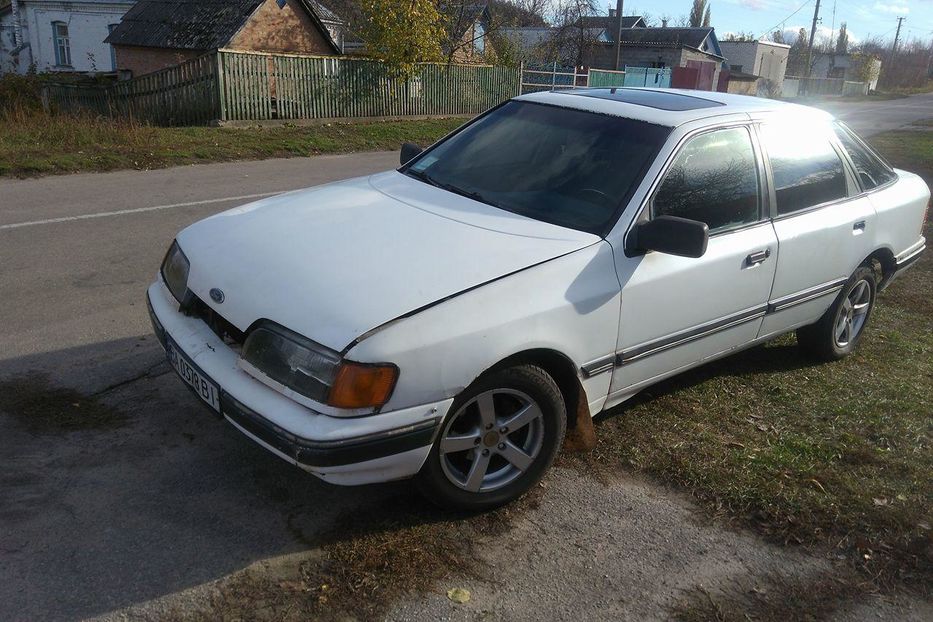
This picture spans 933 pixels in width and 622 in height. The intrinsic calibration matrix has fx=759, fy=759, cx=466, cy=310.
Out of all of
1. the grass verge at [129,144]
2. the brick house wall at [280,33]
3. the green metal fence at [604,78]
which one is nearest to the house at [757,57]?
the green metal fence at [604,78]

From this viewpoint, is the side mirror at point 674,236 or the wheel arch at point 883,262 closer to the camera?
the side mirror at point 674,236

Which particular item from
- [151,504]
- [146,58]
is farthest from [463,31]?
[151,504]

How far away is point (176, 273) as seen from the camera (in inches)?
143

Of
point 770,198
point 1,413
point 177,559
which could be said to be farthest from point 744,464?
point 1,413

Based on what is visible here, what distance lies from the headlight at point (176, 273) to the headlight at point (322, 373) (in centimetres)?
85

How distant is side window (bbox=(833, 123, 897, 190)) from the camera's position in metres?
4.88

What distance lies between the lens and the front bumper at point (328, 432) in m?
2.70

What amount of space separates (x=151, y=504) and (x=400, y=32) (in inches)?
708

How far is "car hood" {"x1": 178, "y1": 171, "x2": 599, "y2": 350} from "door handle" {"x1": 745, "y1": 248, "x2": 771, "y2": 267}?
1.07 meters

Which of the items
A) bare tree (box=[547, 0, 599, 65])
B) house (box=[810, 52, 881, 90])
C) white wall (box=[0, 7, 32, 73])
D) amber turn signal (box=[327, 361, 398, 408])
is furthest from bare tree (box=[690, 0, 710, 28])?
amber turn signal (box=[327, 361, 398, 408])

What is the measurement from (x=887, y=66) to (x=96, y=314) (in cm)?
12076

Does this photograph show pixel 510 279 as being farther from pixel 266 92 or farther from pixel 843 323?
pixel 266 92

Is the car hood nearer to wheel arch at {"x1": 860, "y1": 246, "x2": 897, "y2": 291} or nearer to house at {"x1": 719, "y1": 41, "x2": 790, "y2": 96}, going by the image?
wheel arch at {"x1": 860, "y1": 246, "x2": 897, "y2": 291}

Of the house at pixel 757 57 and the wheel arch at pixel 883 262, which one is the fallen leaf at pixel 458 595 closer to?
the wheel arch at pixel 883 262
